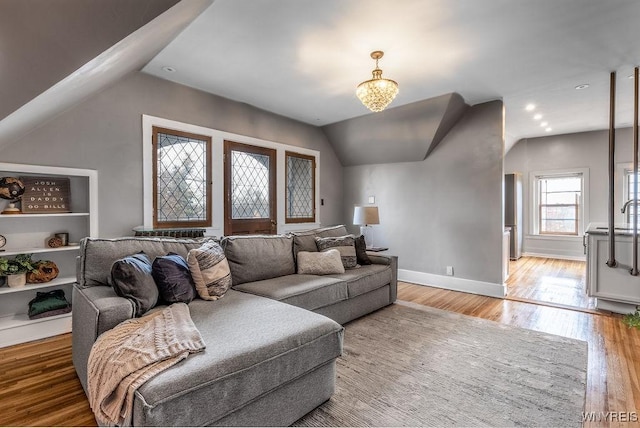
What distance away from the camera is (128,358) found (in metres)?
1.36

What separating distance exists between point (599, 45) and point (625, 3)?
0.66m

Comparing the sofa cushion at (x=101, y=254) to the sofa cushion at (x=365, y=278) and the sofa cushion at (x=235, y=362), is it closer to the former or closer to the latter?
the sofa cushion at (x=235, y=362)

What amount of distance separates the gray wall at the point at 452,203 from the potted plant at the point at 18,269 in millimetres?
4527

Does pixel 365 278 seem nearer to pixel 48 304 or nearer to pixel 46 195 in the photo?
pixel 48 304

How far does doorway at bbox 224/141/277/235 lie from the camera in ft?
13.9

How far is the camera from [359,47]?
9.04 feet

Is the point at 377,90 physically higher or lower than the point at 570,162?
higher

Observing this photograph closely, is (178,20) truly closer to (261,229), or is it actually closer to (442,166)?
(261,229)

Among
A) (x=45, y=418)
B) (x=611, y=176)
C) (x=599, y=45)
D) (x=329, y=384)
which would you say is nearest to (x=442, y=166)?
(x=611, y=176)

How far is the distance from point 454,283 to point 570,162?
14.0ft

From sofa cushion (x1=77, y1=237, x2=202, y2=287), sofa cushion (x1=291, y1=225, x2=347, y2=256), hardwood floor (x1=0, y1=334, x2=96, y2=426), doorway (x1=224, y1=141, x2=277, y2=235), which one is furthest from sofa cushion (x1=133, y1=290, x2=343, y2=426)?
doorway (x1=224, y1=141, x2=277, y2=235)

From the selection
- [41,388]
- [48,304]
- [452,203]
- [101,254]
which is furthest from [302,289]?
[452,203]

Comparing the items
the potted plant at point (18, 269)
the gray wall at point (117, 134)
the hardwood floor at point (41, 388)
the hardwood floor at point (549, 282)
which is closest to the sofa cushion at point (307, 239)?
the gray wall at point (117, 134)

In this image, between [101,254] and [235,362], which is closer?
[235,362]
